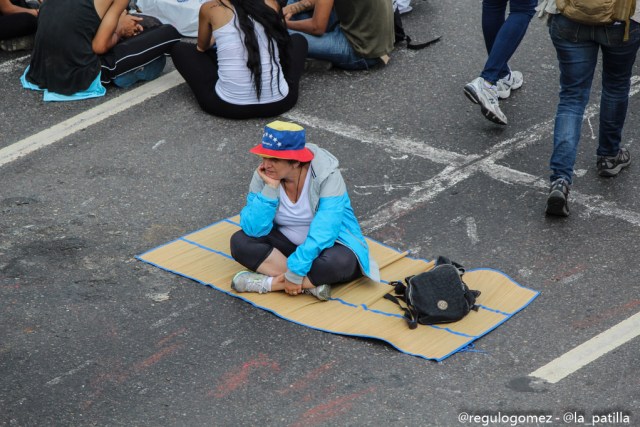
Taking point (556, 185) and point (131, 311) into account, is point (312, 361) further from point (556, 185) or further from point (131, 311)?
point (556, 185)

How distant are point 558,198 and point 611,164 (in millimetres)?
722

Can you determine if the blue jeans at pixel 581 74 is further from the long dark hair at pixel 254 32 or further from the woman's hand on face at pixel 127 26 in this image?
A: the woman's hand on face at pixel 127 26

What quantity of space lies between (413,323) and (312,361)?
56 centimetres

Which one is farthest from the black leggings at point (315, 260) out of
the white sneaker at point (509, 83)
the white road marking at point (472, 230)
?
the white sneaker at point (509, 83)

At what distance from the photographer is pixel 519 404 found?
15.0ft

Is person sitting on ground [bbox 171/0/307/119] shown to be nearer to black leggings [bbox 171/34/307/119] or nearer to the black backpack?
black leggings [bbox 171/34/307/119]

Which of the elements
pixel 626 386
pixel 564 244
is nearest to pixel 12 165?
pixel 564 244

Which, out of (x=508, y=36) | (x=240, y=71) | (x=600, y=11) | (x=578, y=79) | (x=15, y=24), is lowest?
(x=15, y=24)

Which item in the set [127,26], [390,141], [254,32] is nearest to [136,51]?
[127,26]

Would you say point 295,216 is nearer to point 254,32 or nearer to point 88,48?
point 254,32

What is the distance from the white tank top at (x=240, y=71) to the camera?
291 inches

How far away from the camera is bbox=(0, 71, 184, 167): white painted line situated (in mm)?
7207

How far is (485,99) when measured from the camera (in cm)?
Answer: 707

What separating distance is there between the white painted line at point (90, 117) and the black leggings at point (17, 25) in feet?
4.17
